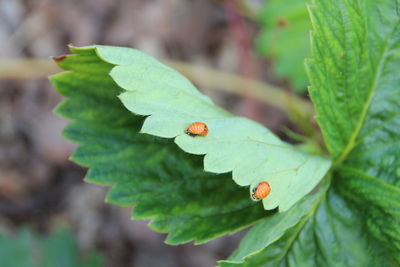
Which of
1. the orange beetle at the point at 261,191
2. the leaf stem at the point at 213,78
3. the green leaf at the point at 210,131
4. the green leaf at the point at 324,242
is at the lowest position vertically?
the leaf stem at the point at 213,78

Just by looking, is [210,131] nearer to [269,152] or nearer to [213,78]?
[269,152]

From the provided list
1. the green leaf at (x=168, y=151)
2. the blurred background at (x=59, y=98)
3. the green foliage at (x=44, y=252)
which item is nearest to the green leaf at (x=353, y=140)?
the green leaf at (x=168, y=151)

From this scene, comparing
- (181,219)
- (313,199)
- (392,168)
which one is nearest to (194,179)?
(181,219)

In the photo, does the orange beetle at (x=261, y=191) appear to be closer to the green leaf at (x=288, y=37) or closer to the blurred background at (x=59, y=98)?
the green leaf at (x=288, y=37)

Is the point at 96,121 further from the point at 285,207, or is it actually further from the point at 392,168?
the point at 392,168

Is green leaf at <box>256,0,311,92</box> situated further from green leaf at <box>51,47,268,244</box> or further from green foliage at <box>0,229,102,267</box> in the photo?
green foliage at <box>0,229,102,267</box>

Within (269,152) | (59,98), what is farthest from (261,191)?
(59,98)

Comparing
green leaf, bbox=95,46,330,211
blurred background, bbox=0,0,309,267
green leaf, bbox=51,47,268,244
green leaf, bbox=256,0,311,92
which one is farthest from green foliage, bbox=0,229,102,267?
green leaf, bbox=95,46,330,211
